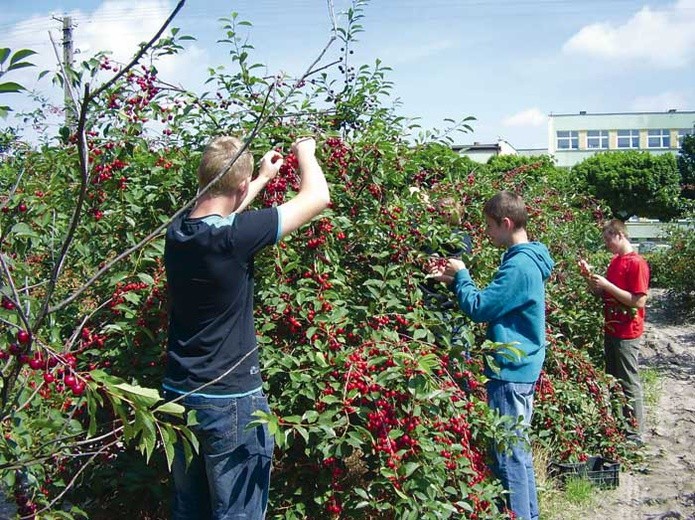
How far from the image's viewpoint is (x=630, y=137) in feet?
215

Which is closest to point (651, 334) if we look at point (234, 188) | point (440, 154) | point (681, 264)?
point (681, 264)

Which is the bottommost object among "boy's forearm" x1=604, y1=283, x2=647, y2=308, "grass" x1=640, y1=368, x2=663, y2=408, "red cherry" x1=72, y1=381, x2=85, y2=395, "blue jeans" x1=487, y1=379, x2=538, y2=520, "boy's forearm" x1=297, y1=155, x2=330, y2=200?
"grass" x1=640, y1=368, x2=663, y2=408

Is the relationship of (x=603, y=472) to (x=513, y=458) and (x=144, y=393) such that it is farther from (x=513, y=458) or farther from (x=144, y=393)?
(x=144, y=393)

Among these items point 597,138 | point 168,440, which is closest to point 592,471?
point 168,440

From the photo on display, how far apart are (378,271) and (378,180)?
16.4 inches

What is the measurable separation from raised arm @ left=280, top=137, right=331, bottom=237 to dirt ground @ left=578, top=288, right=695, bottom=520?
283 centimetres

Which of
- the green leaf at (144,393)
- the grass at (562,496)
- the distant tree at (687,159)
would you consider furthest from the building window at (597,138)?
the green leaf at (144,393)

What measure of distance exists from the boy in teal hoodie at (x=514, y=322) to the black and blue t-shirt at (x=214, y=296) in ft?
3.64

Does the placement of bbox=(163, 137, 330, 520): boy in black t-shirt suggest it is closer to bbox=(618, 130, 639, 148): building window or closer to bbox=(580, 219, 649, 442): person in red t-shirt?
bbox=(580, 219, 649, 442): person in red t-shirt

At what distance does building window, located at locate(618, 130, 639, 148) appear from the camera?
6506cm

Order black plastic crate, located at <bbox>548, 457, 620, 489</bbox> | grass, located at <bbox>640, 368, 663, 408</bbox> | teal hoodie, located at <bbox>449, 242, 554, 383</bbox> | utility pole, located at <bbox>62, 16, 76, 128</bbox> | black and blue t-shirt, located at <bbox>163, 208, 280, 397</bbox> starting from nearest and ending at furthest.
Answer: utility pole, located at <bbox>62, 16, 76, 128</bbox>, black and blue t-shirt, located at <bbox>163, 208, 280, 397</bbox>, teal hoodie, located at <bbox>449, 242, 554, 383</bbox>, black plastic crate, located at <bbox>548, 457, 620, 489</bbox>, grass, located at <bbox>640, 368, 663, 408</bbox>

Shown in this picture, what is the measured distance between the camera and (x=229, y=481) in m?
2.26

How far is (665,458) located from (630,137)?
6538 centimetres

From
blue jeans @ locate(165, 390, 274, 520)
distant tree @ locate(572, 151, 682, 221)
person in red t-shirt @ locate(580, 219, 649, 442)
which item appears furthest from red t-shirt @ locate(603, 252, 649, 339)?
distant tree @ locate(572, 151, 682, 221)
